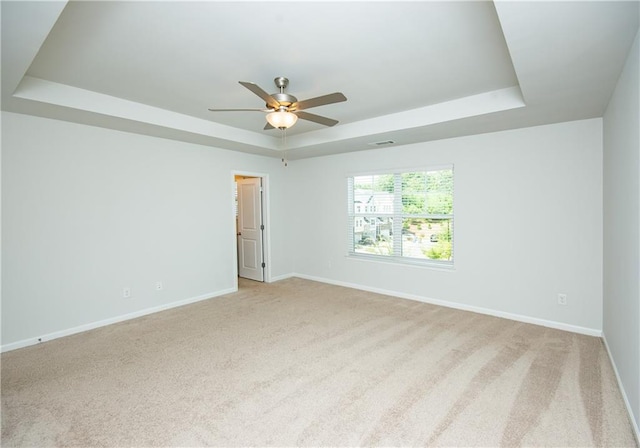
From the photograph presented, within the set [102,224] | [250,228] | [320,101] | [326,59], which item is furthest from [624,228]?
[250,228]

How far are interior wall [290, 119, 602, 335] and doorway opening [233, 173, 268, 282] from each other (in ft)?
7.12

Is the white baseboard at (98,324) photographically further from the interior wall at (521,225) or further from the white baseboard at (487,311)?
the interior wall at (521,225)

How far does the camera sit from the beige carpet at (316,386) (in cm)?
201

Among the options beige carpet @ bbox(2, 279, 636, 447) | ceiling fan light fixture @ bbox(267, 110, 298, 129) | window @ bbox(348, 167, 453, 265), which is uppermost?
ceiling fan light fixture @ bbox(267, 110, 298, 129)

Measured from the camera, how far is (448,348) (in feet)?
10.4

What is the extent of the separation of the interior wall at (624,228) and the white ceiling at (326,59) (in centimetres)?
24

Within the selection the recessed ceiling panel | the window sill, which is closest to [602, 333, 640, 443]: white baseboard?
the window sill

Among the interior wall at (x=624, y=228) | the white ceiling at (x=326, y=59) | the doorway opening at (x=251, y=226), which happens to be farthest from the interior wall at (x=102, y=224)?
the interior wall at (x=624, y=228)

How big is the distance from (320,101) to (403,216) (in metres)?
2.92

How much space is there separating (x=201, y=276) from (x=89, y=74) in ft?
10.1

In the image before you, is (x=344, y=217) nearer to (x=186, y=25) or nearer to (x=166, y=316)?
(x=166, y=316)

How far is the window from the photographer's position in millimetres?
4676

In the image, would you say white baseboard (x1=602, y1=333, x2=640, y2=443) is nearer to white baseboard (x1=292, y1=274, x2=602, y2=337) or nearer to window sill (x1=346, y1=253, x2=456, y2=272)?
white baseboard (x1=292, y1=274, x2=602, y2=337)

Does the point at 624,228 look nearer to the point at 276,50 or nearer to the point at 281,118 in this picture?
the point at 281,118
